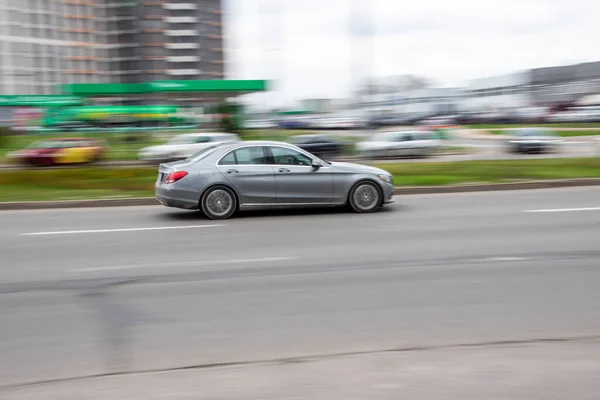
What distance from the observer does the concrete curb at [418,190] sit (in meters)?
15.5

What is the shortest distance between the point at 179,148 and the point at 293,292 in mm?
24302

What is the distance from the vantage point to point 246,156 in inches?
508

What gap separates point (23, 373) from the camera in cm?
496

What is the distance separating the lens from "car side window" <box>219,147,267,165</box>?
42.0 feet

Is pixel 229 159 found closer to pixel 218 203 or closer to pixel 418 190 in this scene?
pixel 218 203

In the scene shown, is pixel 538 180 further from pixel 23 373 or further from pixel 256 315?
pixel 23 373

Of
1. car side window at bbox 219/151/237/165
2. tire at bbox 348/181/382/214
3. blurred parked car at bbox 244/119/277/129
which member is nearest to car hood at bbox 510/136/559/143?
tire at bbox 348/181/382/214

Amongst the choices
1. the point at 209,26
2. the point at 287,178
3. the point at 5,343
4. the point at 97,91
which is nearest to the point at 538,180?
the point at 287,178

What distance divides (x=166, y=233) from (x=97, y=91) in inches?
1818

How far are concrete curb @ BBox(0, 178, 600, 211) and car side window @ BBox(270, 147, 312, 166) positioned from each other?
12.7 feet

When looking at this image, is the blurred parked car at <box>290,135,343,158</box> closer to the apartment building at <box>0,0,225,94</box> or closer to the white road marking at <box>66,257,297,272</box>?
the white road marking at <box>66,257,297,272</box>

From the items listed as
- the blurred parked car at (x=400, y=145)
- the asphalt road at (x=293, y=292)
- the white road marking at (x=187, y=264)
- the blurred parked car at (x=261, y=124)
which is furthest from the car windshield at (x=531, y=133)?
the white road marking at (x=187, y=264)

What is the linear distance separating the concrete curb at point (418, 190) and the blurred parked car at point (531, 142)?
15.2m

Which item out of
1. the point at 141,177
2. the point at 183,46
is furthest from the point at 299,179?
the point at 183,46
